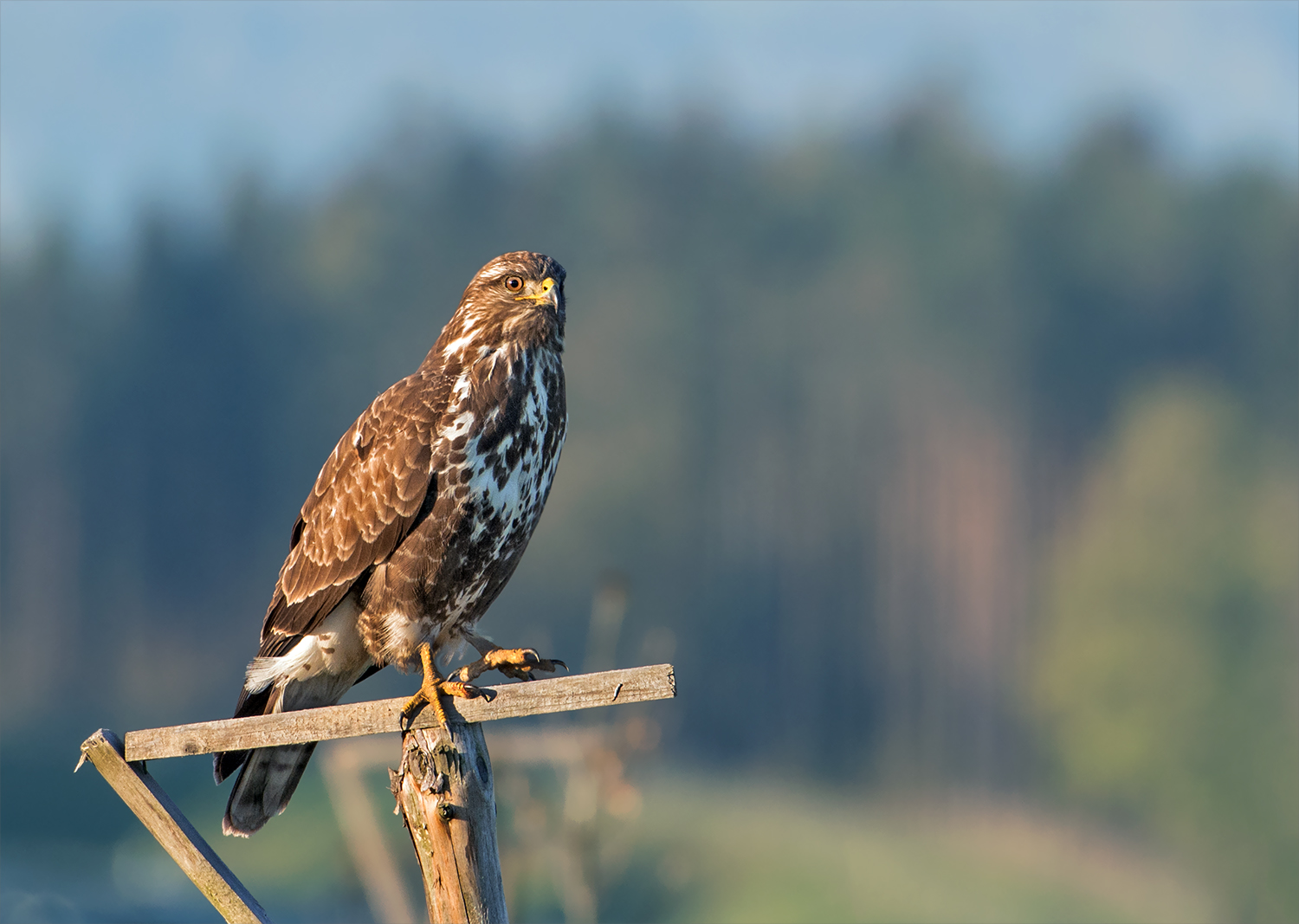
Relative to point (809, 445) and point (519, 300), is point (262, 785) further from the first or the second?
point (809, 445)

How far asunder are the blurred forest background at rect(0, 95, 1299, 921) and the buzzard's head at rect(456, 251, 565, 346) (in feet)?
140

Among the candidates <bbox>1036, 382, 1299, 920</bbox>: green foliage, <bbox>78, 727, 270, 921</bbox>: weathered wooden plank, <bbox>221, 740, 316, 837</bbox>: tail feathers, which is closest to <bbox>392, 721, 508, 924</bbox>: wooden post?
<bbox>78, 727, 270, 921</bbox>: weathered wooden plank

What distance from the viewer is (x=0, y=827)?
3653cm

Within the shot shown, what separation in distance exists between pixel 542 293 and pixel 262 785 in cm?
239

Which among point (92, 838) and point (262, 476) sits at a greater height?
point (262, 476)

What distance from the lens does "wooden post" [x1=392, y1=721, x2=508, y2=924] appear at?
5.28 metres

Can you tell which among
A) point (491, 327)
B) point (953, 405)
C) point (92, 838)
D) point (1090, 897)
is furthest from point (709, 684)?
point (491, 327)

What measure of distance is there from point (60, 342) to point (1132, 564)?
141ft

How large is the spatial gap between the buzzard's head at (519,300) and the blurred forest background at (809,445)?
1681 inches

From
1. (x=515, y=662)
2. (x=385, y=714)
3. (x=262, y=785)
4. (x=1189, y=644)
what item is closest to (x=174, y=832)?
(x=262, y=785)

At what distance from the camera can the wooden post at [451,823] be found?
528cm

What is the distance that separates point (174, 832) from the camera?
5.50 m

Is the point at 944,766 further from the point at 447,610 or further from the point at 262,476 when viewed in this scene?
the point at 447,610

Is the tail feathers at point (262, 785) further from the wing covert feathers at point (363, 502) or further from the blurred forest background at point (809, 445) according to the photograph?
the blurred forest background at point (809, 445)
